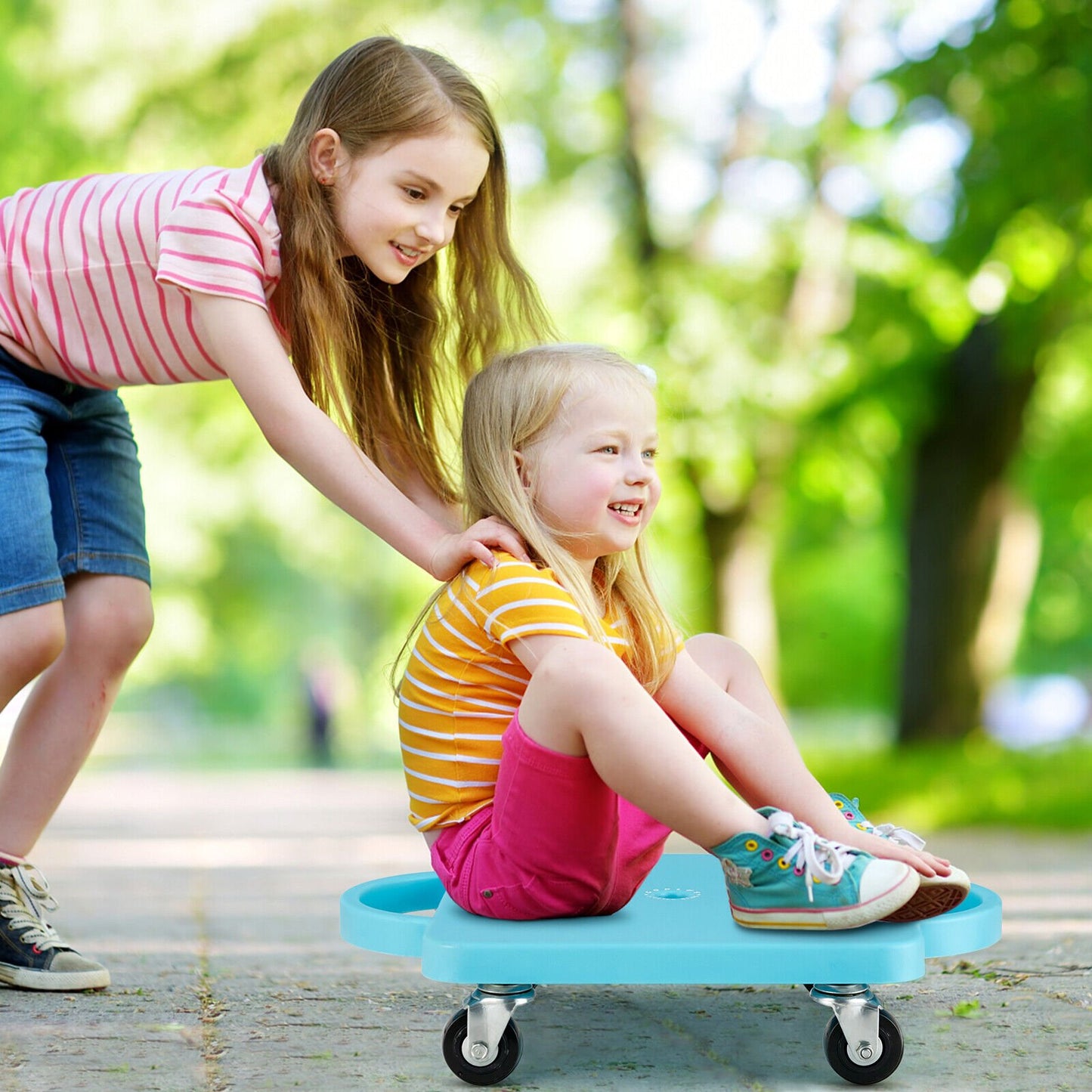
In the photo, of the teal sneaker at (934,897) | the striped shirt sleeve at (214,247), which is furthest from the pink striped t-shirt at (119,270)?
the teal sneaker at (934,897)

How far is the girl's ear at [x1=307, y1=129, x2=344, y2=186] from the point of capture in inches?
102

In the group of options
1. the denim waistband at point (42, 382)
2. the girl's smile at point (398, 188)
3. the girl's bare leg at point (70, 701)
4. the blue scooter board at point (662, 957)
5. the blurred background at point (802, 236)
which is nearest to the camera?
the blue scooter board at point (662, 957)

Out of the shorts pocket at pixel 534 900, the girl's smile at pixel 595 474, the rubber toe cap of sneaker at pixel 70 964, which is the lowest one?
the rubber toe cap of sneaker at pixel 70 964

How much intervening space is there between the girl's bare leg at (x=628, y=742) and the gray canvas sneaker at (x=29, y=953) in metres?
1.21

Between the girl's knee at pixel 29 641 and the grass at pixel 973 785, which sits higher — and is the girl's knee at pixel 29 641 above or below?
below

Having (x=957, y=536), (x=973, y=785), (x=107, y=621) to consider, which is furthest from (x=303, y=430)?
(x=957, y=536)

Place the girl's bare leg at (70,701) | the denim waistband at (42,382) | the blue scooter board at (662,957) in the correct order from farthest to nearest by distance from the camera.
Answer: the girl's bare leg at (70,701) < the denim waistband at (42,382) < the blue scooter board at (662,957)

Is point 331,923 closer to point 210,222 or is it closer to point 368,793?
point 210,222

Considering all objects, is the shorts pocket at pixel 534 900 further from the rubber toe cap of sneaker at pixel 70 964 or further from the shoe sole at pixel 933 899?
the rubber toe cap of sneaker at pixel 70 964

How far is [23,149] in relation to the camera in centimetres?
977

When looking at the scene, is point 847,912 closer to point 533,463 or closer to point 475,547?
point 475,547

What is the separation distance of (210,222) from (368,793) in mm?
8886

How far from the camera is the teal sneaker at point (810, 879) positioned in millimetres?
2053

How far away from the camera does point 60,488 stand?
2.82m
